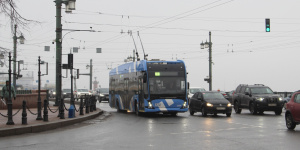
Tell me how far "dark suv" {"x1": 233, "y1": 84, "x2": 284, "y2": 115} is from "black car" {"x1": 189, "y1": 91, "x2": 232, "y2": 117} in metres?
2.27

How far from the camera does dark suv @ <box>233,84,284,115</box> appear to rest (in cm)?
2570

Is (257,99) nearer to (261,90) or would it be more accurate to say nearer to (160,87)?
(261,90)

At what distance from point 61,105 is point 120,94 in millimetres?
10677

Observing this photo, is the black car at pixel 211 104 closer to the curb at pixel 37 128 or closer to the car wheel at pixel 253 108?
the car wheel at pixel 253 108

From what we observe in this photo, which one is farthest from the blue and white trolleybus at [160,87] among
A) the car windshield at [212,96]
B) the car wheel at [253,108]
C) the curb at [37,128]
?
the curb at [37,128]

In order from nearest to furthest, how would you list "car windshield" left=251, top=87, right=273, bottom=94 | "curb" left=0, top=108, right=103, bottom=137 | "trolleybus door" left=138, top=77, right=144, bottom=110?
1. "curb" left=0, top=108, right=103, bottom=137
2. "trolleybus door" left=138, top=77, right=144, bottom=110
3. "car windshield" left=251, top=87, right=273, bottom=94

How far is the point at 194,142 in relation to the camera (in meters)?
11.5

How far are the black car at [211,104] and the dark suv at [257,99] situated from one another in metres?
2.27

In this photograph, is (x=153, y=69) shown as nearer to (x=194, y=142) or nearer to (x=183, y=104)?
(x=183, y=104)

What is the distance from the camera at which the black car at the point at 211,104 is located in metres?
24.3

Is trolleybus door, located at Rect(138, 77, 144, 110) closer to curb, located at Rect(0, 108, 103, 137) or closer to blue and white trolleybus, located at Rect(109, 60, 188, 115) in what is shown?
blue and white trolleybus, located at Rect(109, 60, 188, 115)

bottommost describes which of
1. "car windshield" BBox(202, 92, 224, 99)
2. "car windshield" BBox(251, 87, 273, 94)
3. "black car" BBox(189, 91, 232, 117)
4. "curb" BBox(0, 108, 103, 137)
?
"curb" BBox(0, 108, 103, 137)

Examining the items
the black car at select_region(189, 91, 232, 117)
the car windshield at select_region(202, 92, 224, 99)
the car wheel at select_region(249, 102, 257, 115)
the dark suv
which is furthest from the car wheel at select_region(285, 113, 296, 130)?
the car wheel at select_region(249, 102, 257, 115)

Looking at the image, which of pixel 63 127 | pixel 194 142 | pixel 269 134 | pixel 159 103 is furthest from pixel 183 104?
pixel 194 142
